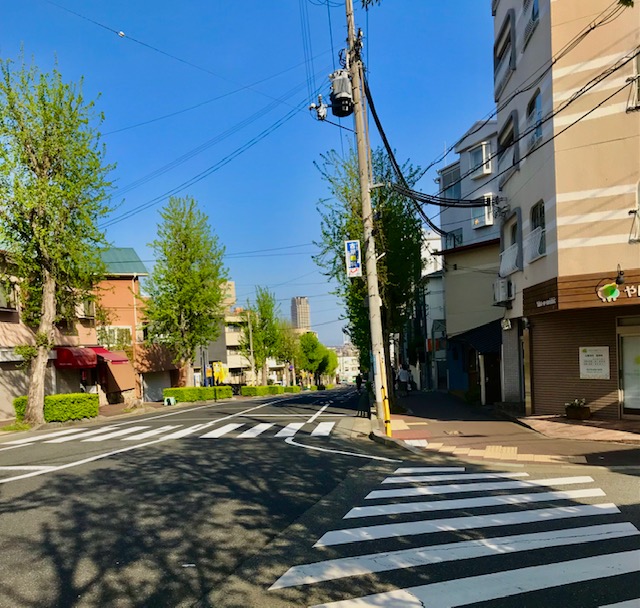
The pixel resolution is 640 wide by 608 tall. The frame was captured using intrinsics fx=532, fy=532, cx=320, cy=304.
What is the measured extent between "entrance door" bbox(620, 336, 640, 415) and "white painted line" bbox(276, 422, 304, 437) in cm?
842

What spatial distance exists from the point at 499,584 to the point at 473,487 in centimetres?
365

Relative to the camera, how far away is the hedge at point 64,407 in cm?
2019

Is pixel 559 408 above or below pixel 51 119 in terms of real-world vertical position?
below

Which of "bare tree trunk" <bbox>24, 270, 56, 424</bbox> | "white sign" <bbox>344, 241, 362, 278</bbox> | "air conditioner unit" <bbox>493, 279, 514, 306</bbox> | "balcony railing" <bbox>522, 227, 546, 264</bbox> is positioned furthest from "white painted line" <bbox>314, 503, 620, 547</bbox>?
"bare tree trunk" <bbox>24, 270, 56, 424</bbox>

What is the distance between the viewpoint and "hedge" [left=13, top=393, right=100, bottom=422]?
66.2 feet

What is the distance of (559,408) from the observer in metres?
14.5

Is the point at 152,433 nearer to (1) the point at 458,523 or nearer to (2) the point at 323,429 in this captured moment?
(2) the point at 323,429

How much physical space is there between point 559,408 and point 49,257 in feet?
60.4

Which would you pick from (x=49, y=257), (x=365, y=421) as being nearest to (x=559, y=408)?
→ (x=365, y=421)

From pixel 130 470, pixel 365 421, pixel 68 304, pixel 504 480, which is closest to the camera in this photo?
pixel 504 480

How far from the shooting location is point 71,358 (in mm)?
27125

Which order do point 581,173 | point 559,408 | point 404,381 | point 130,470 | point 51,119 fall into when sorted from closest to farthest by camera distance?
point 130,470, point 581,173, point 559,408, point 51,119, point 404,381

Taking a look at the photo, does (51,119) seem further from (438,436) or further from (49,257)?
(438,436)

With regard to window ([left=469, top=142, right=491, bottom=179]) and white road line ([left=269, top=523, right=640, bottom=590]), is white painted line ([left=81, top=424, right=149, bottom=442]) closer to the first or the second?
white road line ([left=269, top=523, right=640, bottom=590])
